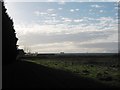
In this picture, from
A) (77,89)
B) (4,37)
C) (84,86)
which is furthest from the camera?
(4,37)

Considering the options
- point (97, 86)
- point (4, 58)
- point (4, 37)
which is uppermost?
point (4, 37)

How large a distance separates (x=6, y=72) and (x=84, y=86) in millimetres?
7315

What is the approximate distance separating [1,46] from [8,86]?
5.94 m

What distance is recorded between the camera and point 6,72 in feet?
86.5

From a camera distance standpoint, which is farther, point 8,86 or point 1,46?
point 1,46

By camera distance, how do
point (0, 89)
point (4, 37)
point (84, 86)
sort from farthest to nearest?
point (4, 37) < point (84, 86) < point (0, 89)

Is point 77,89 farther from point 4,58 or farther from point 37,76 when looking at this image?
point 4,58

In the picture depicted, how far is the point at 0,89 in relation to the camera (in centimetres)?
1980

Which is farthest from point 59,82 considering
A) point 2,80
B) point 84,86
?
point 2,80

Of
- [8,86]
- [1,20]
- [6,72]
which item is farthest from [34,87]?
[1,20]

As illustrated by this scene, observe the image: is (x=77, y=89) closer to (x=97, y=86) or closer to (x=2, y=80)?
(x=97, y=86)

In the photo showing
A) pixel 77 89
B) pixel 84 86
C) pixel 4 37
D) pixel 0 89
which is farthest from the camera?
pixel 4 37

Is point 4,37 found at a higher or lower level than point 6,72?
higher

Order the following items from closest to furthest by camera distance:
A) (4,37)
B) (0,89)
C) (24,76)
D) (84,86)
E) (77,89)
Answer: (0,89), (77,89), (84,86), (24,76), (4,37)
